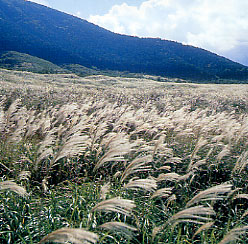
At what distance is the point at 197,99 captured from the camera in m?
18.7

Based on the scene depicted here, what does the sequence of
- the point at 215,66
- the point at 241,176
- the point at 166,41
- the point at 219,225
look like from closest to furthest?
1. the point at 219,225
2. the point at 241,176
3. the point at 215,66
4. the point at 166,41

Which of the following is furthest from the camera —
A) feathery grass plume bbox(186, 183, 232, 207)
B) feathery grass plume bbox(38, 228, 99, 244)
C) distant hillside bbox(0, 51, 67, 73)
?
distant hillside bbox(0, 51, 67, 73)

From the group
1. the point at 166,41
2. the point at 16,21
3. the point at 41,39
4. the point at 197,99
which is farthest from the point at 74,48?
the point at 197,99

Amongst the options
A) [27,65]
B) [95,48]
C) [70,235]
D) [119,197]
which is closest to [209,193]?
[119,197]

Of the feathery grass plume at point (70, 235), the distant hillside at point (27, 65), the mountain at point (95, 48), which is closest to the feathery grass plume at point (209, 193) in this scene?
the feathery grass plume at point (70, 235)

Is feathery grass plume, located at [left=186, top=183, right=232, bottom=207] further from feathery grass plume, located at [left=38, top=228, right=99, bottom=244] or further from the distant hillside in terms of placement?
the distant hillside

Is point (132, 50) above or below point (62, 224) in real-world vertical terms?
above

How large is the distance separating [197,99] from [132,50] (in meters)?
102

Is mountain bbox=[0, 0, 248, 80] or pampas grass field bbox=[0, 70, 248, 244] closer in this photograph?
pampas grass field bbox=[0, 70, 248, 244]

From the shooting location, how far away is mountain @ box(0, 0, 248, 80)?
87688mm

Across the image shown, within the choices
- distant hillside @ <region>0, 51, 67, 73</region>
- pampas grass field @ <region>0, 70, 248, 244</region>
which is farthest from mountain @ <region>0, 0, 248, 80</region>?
pampas grass field @ <region>0, 70, 248, 244</region>

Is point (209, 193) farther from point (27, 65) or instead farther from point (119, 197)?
point (27, 65)

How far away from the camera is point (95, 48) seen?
11044 cm

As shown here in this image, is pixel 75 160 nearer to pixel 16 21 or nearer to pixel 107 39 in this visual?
pixel 107 39
